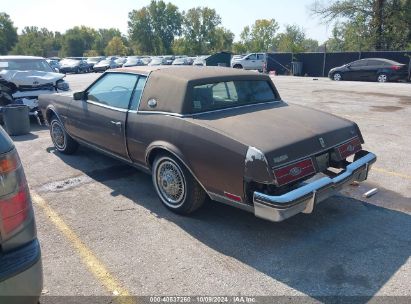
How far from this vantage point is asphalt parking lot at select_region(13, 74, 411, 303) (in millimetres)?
2936

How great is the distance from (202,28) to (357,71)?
73.9 m

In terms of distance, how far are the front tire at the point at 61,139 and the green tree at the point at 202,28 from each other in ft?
279

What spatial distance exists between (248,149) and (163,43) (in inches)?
3661

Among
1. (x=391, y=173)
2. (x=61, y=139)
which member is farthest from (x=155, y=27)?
(x=391, y=173)

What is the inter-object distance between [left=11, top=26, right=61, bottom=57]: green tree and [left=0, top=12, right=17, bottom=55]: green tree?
59.9 inches

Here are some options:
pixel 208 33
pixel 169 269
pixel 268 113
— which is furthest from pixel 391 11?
pixel 208 33

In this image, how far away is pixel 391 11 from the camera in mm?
30328

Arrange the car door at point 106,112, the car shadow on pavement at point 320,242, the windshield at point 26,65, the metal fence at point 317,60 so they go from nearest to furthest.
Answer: the car shadow on pavement at point 320,242
the car door at point 106,112
the windshield at point 26,65
the metal fence at point 317,60

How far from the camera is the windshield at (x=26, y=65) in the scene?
31.1 ft

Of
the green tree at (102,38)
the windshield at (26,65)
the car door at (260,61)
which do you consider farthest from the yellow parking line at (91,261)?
the green tree at (102,38)

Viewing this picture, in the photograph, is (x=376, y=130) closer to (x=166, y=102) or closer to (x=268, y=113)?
(x=268, y=113)

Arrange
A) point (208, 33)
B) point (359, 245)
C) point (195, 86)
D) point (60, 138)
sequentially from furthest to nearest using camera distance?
1. point (208, 33)
2. point (60, 138)
3. point (195, 86)
4. point (359, 245)

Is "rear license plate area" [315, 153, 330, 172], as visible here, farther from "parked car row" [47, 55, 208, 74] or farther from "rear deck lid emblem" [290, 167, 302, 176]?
"parked car row" [47, 55, 208, 74]

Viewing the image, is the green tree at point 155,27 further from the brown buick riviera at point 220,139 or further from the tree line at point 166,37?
the brown buick riviera at point 220,139
